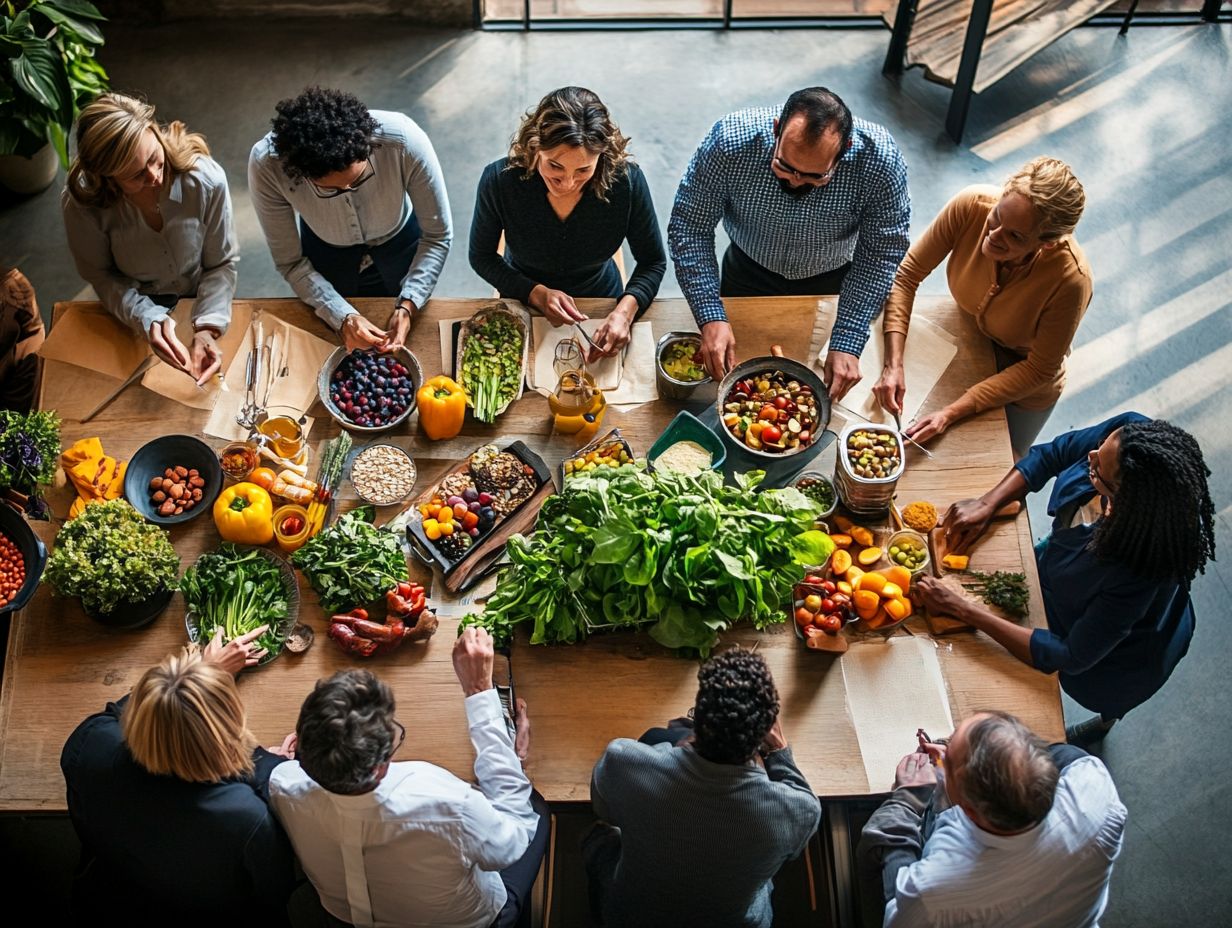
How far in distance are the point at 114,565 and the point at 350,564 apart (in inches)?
24.0

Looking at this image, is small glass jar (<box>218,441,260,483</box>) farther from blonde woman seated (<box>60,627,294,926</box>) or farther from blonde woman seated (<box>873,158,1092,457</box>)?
blonde woman seated (<box>873,158,1092,457</box>)

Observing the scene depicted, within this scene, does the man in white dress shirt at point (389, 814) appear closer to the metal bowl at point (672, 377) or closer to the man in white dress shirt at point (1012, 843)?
the man in white dress shirt at point (1012, 843)

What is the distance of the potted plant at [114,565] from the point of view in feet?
8.86

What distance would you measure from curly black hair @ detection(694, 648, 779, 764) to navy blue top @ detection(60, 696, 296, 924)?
1.10 m

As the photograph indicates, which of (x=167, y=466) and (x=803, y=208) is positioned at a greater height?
(x=803, y=208)

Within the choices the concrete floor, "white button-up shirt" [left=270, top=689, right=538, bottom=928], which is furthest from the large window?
"white button-up shirt" [left=270, top=689, right=538, bottom=928]

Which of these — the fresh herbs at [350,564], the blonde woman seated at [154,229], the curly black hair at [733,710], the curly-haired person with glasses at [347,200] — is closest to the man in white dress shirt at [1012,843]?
the curly black hair at [733,710]

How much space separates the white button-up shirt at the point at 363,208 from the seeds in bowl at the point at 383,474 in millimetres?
515

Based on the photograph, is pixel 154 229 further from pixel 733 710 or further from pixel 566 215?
pixel 733 710

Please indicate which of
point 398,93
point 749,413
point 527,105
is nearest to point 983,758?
point 749,413

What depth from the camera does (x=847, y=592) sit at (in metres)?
2.89

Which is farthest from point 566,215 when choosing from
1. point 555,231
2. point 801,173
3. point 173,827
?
point 173,827

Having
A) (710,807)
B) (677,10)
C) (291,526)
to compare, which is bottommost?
(710,807)

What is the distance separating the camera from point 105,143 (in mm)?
2979
